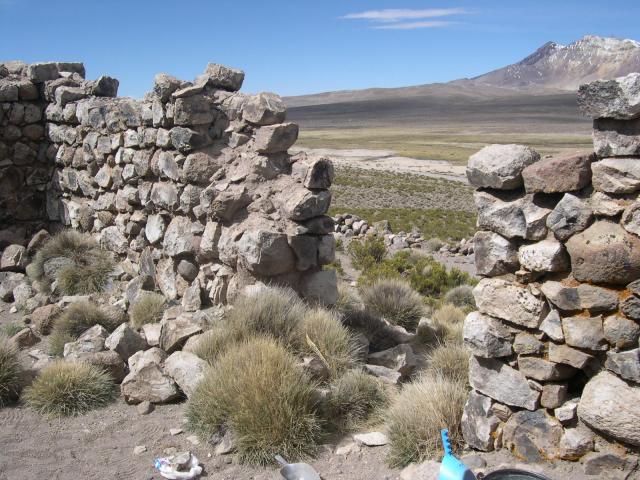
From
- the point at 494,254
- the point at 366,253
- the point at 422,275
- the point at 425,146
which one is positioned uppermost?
the point at 494,254

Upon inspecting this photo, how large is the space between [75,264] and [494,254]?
6626 mm

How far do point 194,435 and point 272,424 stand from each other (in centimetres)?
83

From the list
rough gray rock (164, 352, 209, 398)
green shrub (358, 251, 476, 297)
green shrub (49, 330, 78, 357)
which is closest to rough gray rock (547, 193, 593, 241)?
rough gray rock (164, 352, 209, 398)

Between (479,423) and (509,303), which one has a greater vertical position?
(509,303)

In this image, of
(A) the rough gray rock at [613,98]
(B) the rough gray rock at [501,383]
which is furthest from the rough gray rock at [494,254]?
(A) the rough gray rock at [613,98]

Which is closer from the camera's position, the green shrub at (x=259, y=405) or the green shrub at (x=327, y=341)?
the green shrub at (x=259, y=405)

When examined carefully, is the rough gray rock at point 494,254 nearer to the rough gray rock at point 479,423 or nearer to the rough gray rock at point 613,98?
the rough gray rock at point 479,423

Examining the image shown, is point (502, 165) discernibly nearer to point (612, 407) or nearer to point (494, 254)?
point (494, 254)

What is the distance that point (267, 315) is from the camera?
621cm

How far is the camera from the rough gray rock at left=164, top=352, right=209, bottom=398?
18.7 ft

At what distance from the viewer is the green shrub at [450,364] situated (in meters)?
5.79

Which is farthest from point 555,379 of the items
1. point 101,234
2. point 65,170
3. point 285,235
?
point 65,170

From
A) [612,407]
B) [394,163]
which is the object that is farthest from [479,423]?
[394,163]

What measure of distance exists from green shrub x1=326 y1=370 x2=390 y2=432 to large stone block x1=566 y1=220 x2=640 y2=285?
7.41ft
